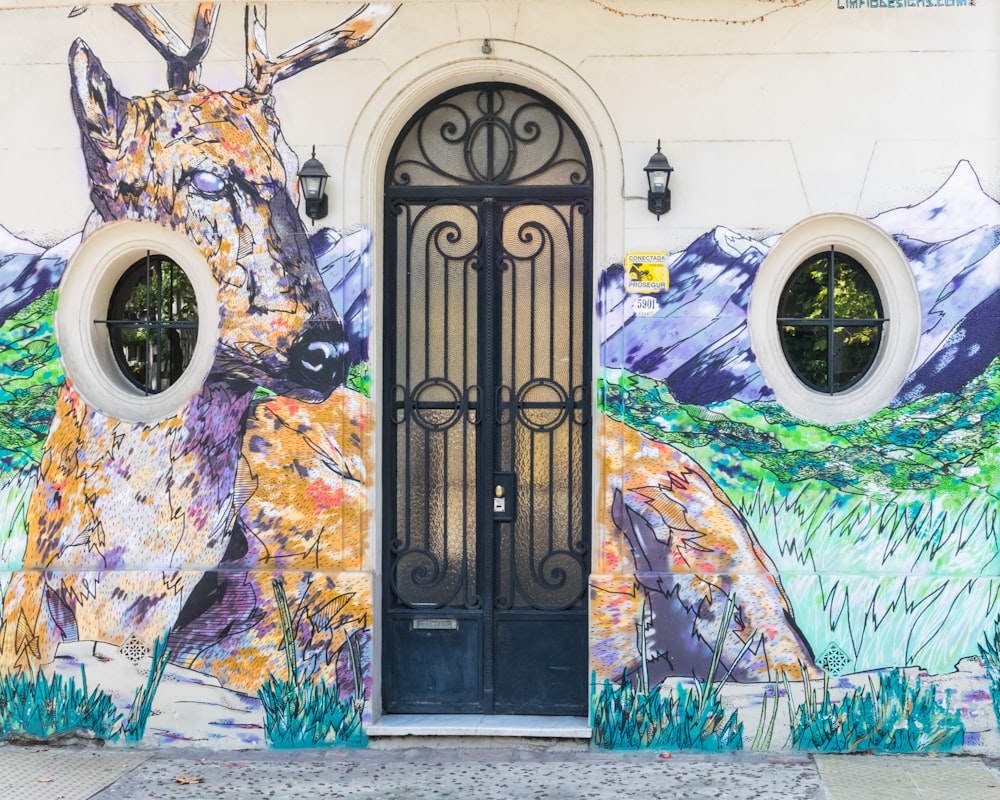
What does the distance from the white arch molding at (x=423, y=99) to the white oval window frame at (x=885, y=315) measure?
0.86 metres

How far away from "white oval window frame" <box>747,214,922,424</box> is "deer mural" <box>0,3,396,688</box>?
2335mm

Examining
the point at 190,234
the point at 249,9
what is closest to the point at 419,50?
the point at 249,9

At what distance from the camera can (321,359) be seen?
20.5 ft

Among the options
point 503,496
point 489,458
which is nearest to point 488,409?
point 489,458

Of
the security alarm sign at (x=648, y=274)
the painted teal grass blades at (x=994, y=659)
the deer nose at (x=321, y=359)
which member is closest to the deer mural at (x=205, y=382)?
the deer nose at (x=321, y=359)

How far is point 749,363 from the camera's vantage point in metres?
6.07

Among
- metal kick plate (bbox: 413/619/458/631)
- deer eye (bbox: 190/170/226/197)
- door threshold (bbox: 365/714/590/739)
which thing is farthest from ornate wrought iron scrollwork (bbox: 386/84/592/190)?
door threshold (bbox: 365/714/590/739)

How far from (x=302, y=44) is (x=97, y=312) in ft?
6.39

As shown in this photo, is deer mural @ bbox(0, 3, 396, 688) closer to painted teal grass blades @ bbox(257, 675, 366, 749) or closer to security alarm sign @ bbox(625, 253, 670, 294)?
painted teal grass blades @ bbox(257, 675, 366, 749)

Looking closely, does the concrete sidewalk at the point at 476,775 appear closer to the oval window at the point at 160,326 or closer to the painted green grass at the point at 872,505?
the painted green grass at the point at 872,505

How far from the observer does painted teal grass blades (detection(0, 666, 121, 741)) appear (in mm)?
6250

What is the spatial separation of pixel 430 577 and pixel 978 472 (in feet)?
10.0

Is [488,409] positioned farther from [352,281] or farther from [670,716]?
[670,716]

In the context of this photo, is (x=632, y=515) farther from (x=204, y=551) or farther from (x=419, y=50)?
(x=419, y=50)
